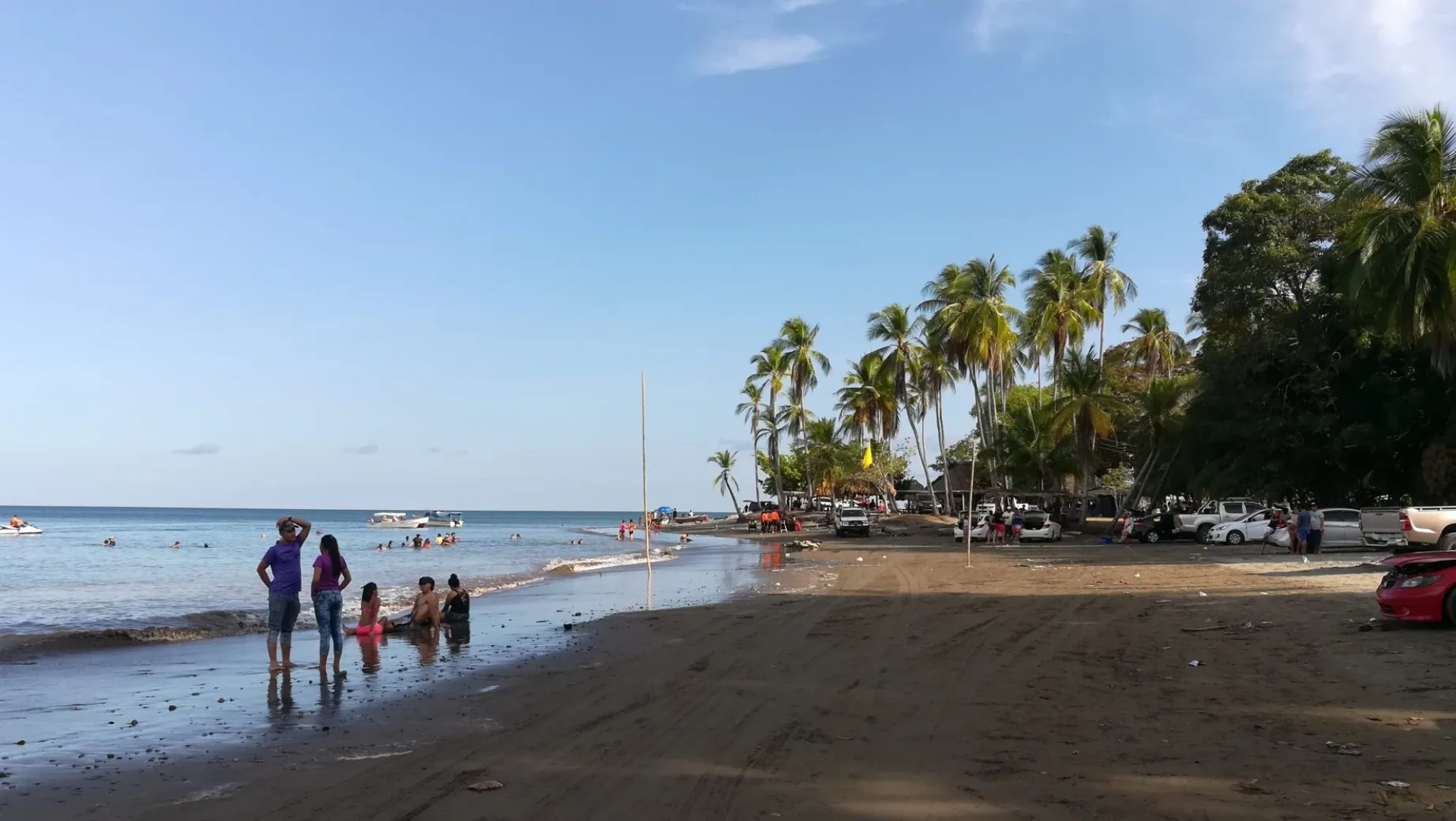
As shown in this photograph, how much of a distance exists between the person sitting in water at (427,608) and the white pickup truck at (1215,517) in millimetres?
31023

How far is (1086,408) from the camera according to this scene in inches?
1799

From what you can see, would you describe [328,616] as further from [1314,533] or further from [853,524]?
[853,524]

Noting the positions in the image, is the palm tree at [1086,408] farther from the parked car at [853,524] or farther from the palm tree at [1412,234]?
the palm tree at [1412,234]

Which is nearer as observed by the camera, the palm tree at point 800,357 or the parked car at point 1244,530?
the parked car at point 1244,530

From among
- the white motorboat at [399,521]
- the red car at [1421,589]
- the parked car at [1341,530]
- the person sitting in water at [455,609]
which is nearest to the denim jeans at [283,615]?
the person sitting in water at [455,609]

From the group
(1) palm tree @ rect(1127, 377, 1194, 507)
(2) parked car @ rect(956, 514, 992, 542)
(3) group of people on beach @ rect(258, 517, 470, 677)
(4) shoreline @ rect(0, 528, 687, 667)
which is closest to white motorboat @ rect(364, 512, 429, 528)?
(2) parked car @ rect(956, 514, 992, 542)

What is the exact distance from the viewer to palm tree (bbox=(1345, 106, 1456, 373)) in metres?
27.8

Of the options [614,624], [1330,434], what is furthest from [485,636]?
[1330,434]

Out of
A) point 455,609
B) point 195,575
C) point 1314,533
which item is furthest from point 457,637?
point 1314,533

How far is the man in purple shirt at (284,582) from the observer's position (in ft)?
37.5

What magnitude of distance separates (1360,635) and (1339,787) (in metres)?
7.35

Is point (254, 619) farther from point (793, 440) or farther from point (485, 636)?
point (793, 440)

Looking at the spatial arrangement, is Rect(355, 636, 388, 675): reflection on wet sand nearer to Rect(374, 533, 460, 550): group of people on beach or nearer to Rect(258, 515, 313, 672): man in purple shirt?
Rect(258, 515, 313, 672): man in purple shirt

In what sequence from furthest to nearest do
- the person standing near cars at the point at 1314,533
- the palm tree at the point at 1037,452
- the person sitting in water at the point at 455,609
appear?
the palm tree at the point at 1037,452, the person standing near cars at the point at 1314,533, the person sitting in water at the point at 455,609
